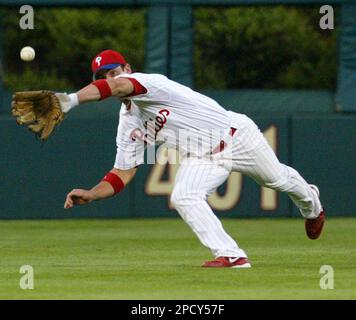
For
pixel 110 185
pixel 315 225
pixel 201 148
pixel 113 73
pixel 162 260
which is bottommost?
pixel 162 260

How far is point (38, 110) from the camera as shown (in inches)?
381

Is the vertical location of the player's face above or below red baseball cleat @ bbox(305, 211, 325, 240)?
above

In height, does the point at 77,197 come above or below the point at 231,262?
above

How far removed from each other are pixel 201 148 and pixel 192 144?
0.27 ft

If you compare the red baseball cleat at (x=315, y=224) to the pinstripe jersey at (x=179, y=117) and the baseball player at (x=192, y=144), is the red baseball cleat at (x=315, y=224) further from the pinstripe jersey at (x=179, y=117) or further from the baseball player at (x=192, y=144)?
the pinstripe jersey at (x=179, y=117)

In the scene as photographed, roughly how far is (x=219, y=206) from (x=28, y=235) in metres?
3.12

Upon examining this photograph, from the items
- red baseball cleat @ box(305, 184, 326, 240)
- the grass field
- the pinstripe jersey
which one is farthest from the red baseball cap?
red baseball cleat @ box(305, 184, 326, 240)

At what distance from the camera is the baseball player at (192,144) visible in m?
10.1

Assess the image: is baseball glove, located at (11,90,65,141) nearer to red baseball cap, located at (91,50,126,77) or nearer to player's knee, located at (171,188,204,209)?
red baseball cap, located at (91,50,126,77)

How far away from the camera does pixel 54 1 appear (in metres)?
16.8

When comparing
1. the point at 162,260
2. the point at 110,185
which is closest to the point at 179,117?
the point at 110,185

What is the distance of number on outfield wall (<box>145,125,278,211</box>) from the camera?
16.8m

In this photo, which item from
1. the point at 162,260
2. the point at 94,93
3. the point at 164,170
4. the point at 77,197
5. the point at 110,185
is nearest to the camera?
the point at 94,93

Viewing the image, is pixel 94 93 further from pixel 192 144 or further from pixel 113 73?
pixel 192 144
